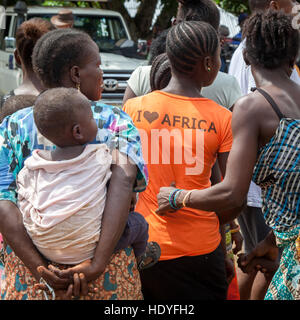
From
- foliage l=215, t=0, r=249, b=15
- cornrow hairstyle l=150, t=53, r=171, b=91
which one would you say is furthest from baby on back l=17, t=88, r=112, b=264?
foliage l=215, t=0, r=249, b=15

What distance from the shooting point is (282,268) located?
2.70m

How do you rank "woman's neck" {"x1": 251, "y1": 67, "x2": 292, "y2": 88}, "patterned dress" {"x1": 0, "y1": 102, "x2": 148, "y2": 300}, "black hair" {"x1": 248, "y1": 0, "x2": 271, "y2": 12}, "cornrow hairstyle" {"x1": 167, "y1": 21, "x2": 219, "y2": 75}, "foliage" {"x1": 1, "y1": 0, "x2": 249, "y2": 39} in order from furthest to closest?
"foliage" {"x1": 1, "y1": 0, "x2": 249, "y2": 39} → "black hair" {"x1": 248, "y1": 0, "x2": 271, "y2": 12} → "cornrow hairstyle" {"x1": 167, "y1": 21, "x2": 219, "y2": 75} → "woman's neck" {"x1": 251, "y1": 67, "x2": 292, "y2": 88} → "patterned dress" {"x1": 0, "y1": 102, "x2": 148, "y2": 300}

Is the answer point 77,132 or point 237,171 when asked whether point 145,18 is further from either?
Answer: point 77,132

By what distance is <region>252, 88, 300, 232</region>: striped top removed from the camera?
256cm

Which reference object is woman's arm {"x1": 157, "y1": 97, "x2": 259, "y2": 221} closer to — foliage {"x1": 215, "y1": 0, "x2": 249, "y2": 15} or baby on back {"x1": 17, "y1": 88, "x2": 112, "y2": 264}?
baby on back {"x1": 17, "y1": 88, "x2": 112, "y2": 264}

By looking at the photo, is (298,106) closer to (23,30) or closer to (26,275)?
(26,275)

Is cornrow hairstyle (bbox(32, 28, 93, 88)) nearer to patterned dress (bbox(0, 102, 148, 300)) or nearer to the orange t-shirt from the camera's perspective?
patterned dress (bbox(0, 102, 148, 300))

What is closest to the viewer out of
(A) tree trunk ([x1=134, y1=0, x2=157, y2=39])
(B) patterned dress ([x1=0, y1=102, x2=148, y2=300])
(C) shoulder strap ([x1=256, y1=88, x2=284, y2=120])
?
(B) patterned dress ([x1=0, y1=102, x2=148, y2=300])

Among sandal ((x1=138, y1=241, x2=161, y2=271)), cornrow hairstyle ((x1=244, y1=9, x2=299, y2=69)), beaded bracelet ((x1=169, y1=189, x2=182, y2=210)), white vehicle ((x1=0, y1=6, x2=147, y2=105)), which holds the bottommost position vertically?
white vehicle ((x1=0, y1=6, x2=147, y2=105))

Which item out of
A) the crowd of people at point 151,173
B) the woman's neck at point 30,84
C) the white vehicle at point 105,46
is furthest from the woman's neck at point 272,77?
the white vehicle at point 105,46

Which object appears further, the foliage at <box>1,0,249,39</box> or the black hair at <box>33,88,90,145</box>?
the foliage at <box>1,0,249,39</box>

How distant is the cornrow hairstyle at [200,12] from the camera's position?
414 cm

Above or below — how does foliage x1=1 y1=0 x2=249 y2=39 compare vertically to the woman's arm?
below

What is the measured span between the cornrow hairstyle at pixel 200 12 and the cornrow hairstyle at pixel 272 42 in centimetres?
134
